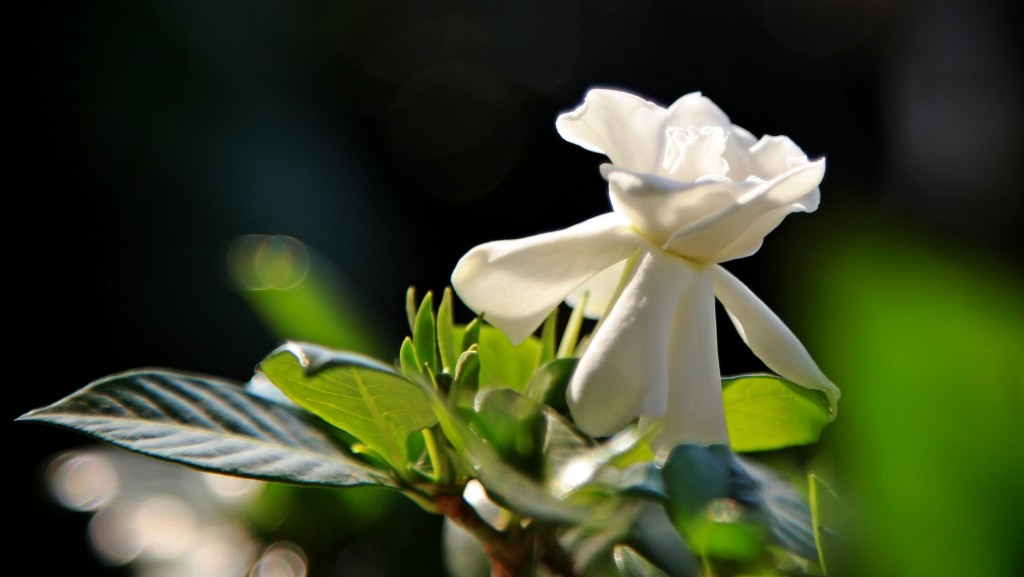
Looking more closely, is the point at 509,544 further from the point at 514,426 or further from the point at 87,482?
the point at 87,482

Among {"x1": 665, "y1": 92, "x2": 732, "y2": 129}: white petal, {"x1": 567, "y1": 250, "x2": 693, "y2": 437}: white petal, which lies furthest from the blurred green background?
{"x1": 567, "y1": 250, "x2": 693, "y2": 437}: white petal

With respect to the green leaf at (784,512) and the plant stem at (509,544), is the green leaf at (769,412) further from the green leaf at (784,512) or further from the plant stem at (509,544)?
the plant stem at (509,544)

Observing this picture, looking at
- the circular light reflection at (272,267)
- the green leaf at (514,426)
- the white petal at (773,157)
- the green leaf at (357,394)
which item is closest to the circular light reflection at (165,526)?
the circular light reflection at (272,267)

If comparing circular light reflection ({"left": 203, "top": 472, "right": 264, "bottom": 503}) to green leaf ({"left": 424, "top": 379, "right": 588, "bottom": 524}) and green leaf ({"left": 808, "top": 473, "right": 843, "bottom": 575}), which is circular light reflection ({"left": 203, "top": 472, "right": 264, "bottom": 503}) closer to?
green leaf ({"left": 424, "top": 379, "right": 588, "bottom": 524})

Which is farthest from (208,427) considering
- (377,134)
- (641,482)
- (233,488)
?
(377,134)

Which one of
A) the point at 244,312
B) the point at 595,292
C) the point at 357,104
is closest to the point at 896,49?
the point at 357,104

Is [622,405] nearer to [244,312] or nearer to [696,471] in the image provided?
[696,471]
